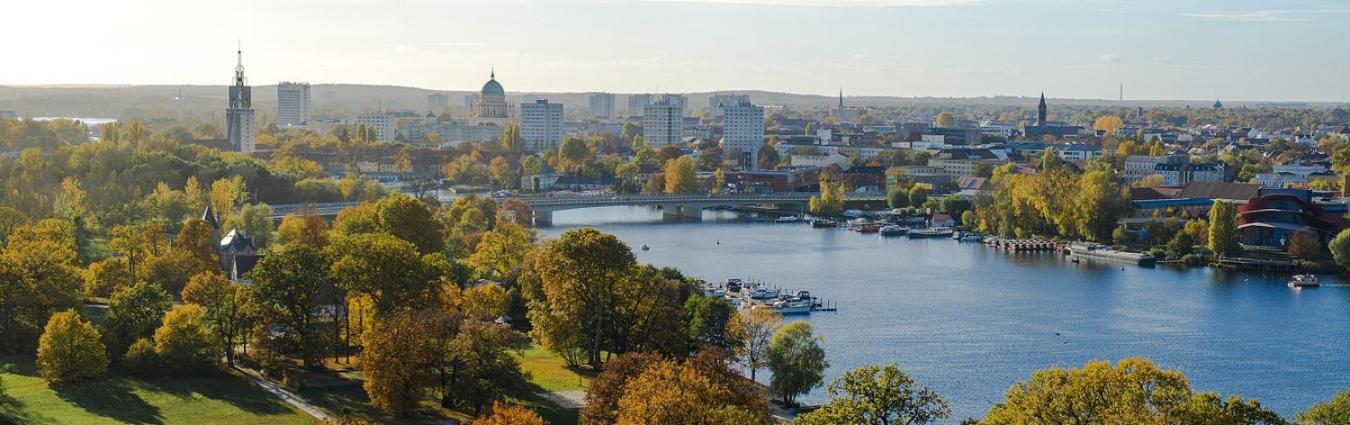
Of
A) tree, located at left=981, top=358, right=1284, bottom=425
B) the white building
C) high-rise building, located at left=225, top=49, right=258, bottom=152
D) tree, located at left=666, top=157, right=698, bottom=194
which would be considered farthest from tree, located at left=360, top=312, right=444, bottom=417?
the white building

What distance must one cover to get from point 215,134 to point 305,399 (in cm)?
5320

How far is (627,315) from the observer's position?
57.9 ft

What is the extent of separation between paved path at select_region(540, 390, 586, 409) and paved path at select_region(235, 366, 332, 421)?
218 centimetres

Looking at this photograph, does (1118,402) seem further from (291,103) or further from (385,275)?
(291,103)

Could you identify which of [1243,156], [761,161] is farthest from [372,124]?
[1243,156]

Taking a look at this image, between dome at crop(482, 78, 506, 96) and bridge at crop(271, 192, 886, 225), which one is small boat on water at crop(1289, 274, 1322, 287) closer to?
bridge at crop(271, 192, 886, 225)

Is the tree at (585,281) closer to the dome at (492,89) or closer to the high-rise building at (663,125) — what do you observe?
the high-rise building at (663,125)

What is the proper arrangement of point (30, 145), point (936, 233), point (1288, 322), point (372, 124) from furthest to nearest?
point (372, 124) < point (30, 145) < point (936, 233) < point (1288, 322)

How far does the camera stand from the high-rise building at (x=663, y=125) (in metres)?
76.3

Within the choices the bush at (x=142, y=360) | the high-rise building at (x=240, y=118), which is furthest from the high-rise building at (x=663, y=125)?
the bush at (x=142, y=360)

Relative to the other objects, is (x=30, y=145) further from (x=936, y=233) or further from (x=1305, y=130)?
(x=1305, y=130)

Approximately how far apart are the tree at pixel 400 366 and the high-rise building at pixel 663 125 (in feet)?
199

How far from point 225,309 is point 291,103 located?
83273mm

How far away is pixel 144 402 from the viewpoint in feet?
50.5
